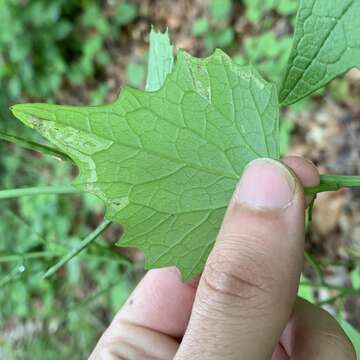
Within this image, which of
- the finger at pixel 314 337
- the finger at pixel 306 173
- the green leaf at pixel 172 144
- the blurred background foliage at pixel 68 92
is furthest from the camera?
the blurred background foliage at pixel 68 92

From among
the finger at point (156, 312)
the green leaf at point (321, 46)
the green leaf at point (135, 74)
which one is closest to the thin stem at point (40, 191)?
the green leaf at point (321, 46)

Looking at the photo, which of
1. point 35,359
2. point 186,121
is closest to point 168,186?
point 186,121

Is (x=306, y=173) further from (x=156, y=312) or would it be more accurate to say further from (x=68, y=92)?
(x=68, y=92)

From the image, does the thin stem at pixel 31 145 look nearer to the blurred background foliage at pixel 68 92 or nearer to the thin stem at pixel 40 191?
the thin stem at pixel 40 191

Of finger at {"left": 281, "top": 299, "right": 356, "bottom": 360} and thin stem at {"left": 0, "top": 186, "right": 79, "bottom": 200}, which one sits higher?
thin stem at {"left": 0, "top": 186, "right": 79, "bottom": 200}

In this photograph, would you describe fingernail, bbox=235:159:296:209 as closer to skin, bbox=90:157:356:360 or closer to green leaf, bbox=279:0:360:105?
skin, bbox=90:157:356:360

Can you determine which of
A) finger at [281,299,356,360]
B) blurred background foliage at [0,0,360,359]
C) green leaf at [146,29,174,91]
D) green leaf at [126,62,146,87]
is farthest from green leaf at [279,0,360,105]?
green leaf at [126,62,146,87]

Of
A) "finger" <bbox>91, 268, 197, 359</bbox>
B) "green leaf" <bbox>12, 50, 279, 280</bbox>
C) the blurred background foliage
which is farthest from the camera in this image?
the blurred background foliage
